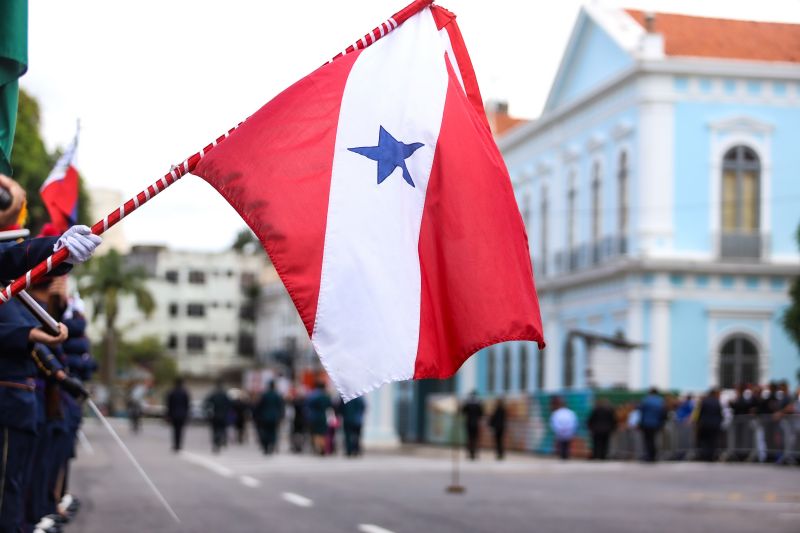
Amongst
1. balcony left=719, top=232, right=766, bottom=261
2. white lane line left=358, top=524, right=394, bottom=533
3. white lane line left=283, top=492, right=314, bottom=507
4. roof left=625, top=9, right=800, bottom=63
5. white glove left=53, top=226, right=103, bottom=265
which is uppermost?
roof left=625, top=9, right=800, bottom=63

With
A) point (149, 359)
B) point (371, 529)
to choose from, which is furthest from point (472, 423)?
point (149, 359)

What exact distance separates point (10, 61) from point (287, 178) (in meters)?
1.77

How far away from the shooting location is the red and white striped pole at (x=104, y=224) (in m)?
6.70

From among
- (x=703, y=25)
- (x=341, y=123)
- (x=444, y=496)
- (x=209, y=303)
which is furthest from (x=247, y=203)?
(x=209, y=303)

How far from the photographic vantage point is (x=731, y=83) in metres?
47.1

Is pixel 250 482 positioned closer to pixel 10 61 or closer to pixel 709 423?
pixel 709 423

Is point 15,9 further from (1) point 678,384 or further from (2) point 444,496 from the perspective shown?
(1) point 678,384

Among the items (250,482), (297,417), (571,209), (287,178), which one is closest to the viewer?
(287,178)

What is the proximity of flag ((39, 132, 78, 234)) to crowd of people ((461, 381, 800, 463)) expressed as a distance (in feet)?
65.5

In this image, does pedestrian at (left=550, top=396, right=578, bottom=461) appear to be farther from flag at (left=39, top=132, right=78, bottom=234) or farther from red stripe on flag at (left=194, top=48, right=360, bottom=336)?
red stripe on flag at (left=194, top=48, right=360, bottom=336)

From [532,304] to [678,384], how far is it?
39.1m

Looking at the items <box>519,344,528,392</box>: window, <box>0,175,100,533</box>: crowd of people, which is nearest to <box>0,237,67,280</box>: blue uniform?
Result: <box>0,175,100,533</box>: crowd of people

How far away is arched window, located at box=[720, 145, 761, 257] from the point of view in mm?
47188

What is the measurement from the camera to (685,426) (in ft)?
117
